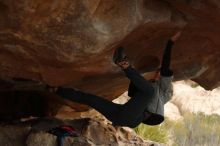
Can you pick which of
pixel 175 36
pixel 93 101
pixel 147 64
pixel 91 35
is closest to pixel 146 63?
pixel 147 64

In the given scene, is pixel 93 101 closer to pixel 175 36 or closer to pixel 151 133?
pixel 175 36

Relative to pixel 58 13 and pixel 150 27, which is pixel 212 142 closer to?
pixel 150 27

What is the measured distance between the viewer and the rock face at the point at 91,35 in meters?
5.50

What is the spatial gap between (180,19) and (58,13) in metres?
2.04

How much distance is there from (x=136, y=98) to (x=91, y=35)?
1.13 m

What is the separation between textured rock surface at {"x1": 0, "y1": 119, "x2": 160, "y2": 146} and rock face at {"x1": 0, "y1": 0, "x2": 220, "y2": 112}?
777 millimetres

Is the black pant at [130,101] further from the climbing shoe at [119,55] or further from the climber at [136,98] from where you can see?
the climbing shoe at [119,55]

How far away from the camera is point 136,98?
20.5ft

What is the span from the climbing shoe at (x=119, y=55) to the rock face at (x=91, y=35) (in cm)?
9

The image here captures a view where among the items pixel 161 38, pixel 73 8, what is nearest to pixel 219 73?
pixel 161 38

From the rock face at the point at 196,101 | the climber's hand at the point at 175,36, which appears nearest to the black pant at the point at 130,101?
the climber's hand at the point at 175,36

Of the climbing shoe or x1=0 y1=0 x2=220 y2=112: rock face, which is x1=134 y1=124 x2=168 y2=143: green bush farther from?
the climbing shoe

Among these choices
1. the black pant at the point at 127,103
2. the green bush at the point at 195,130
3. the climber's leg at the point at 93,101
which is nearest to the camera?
the black pant at the point at 127,103

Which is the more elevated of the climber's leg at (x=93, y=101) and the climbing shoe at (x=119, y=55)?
the climbing shoe at (x=119, y=55)
